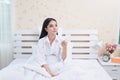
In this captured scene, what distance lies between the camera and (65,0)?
3533 millimetres

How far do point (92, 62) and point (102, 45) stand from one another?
425mm

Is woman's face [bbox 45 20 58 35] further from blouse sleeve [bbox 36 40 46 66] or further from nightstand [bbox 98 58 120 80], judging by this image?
nightstand [bbox 98 58 120 80]

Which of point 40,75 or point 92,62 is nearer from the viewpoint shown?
point 40,75

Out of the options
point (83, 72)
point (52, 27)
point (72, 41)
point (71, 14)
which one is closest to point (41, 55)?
point (52, 27)

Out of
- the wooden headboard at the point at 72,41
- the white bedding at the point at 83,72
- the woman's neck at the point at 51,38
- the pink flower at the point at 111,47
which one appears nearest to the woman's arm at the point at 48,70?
the white bedding at the point at 83,72

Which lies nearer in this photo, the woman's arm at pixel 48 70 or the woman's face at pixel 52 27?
the woman's arm at pixel 48 70

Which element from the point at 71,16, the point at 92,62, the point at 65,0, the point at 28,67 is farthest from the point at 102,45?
the point at 28,67

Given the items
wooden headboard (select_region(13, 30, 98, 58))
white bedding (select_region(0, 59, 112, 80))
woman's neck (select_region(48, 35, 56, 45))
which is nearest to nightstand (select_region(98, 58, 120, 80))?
white bedding (select_region(0, 59, 112, 80))

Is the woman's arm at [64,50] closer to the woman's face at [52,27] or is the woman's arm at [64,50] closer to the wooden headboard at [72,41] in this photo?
the woman's face at [52,27]

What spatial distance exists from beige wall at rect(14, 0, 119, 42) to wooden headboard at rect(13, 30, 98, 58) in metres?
0.11

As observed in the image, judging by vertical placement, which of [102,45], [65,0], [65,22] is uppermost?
[65,0]

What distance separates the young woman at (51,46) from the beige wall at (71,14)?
634 millimetres

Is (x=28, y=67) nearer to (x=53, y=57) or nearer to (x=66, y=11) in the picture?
(x=53, y=57)

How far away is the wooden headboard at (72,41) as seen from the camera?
3.56m
